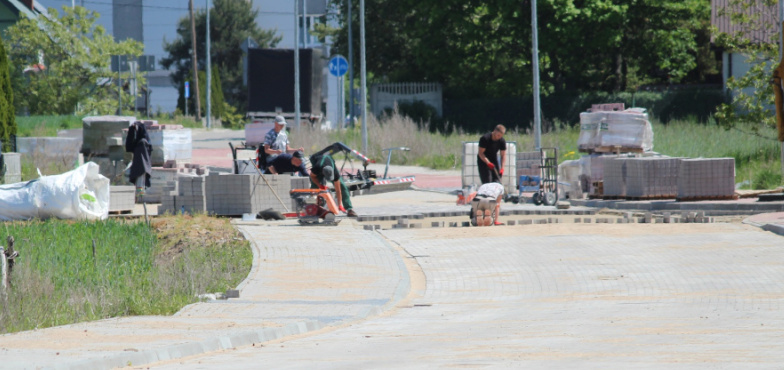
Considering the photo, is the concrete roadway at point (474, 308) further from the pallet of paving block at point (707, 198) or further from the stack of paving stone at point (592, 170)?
the stack of paving stone at point (592, 170)

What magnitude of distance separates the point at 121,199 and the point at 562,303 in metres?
12.3

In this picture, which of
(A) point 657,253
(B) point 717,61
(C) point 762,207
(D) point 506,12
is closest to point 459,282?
(A) point 657,253

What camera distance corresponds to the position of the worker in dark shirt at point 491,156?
69.8 feet

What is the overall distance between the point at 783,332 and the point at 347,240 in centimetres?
846

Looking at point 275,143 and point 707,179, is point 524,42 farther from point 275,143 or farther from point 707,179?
point 707,179

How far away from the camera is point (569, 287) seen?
12.7 m

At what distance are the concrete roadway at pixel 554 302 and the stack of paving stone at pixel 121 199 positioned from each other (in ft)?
12.7

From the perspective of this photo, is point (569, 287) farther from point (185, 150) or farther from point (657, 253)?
point (185, 150)

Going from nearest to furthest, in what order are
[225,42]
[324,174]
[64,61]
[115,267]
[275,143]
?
[115,267], [324,174], [275,143], [64,61], [225,42]

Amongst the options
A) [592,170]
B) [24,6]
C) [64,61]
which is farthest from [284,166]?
[24,6]

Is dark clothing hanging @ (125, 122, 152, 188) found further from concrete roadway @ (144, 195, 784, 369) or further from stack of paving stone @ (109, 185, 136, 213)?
concrete roadway @ (144, 195, 784, 369)

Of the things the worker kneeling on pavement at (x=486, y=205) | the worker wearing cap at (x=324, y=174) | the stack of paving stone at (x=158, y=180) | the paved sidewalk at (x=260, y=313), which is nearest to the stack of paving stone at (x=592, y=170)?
the worker kneeling on pavement at (x=486, y=205)

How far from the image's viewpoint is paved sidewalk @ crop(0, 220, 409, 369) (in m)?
8.29

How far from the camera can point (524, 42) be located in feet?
175
